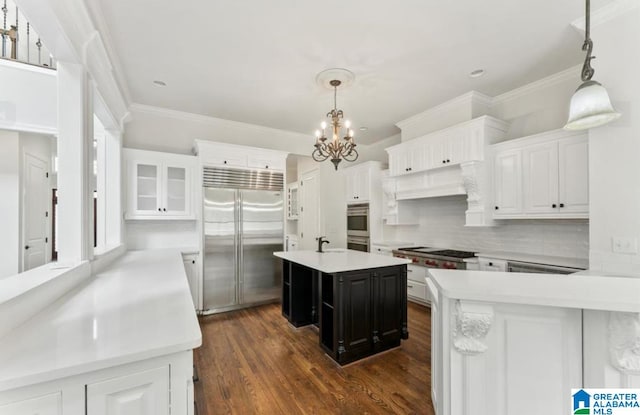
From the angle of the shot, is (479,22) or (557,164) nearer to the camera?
(479,22)

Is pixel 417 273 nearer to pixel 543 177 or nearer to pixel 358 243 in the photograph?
pixel 358 243

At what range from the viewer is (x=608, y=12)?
2.16 meters

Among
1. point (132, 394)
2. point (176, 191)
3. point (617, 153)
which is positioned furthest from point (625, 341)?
point (176, 191)

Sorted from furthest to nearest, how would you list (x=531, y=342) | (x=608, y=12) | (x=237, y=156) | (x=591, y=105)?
(x=237, y=156) → (x=608, y=12) → (x=591, y=105) → (x=531, y=342)

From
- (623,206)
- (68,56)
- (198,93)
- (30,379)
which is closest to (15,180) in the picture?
(198,93)

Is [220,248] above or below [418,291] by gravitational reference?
above

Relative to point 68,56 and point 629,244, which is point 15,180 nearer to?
point 68,56

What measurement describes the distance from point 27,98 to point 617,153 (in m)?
5.58

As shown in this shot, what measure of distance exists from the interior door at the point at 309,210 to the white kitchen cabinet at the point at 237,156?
1384mm

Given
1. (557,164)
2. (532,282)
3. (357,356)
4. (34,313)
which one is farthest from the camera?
(557,164)

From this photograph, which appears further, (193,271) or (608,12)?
(193,271)

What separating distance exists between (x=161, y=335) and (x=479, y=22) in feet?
10.3

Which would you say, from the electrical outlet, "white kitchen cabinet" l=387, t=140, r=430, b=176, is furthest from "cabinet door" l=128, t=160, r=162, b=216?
the electrical outlet

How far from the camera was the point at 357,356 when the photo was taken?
2.67 metres
